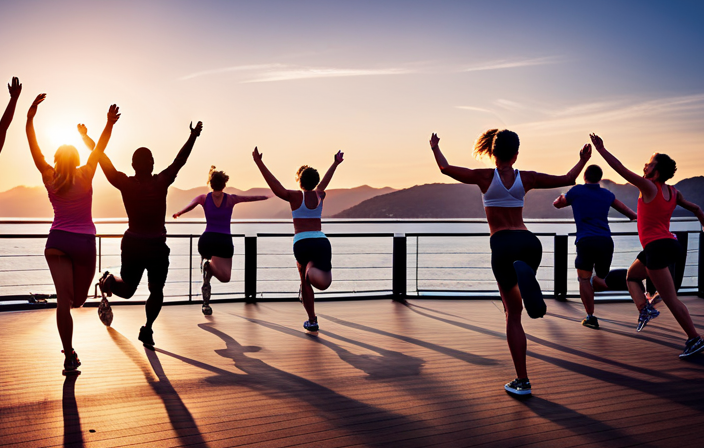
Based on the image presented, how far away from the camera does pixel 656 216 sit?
4.51 metres

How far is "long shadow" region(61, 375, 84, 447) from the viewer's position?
2.73 metres

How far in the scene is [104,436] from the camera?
278 cm

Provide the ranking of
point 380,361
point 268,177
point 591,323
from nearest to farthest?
point 380,361 → point 268,177 → point 591,323

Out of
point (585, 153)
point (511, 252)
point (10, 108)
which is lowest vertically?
point (511, 252)

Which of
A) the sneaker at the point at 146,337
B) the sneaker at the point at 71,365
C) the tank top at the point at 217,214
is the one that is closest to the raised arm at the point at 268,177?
the tank top at the point at 217,214

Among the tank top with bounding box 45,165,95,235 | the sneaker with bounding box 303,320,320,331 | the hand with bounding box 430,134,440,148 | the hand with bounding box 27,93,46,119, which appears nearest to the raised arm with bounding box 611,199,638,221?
the hand with bounding box 430,134,440,148

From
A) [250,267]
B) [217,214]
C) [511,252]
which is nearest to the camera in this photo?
[511,252]

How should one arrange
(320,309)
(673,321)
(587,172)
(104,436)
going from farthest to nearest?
(320,309) → (673,321) → (587,172) → (104,436)

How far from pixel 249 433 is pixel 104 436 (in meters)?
0.68

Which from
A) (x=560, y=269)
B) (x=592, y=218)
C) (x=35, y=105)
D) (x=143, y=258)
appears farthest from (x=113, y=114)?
(x=560, y=269)

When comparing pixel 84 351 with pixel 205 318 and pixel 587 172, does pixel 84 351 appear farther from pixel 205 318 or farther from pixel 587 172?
pixel 587 172

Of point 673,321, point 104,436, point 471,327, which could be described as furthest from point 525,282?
point 673,321

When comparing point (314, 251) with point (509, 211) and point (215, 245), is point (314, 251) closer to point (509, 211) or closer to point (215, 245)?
point (215, 245)

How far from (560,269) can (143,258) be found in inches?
213
